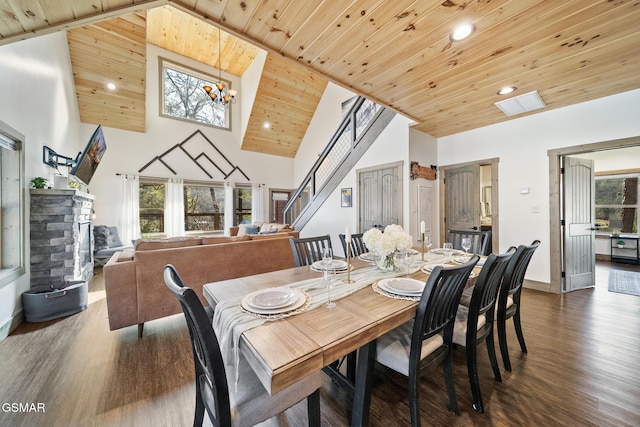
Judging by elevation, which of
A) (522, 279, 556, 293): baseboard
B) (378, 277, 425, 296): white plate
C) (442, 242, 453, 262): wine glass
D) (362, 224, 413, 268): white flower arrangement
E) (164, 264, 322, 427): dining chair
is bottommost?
(522, 279, 556, 293): baseboard

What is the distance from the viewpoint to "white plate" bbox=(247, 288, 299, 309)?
1.17 m

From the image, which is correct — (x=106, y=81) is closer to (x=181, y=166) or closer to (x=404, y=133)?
(x=181, y=166)

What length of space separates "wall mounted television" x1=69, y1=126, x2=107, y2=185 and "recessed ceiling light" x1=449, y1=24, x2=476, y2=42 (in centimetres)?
463

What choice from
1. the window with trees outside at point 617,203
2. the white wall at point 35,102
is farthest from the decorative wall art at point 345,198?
the window with trees outside at point 617,203

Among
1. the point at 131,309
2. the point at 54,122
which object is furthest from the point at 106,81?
the point at 131,309

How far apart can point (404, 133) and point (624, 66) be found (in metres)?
2.41

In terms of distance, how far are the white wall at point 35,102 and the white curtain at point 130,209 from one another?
121 cm

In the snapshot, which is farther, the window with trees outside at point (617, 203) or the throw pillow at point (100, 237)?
the window with trees outside at point (617, 203)

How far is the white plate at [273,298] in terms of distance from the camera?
1.17 meters

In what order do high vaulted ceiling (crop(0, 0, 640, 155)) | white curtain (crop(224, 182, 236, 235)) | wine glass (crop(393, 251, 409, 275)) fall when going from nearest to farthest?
high vaulted ceiling (crop(0, 0, 640, 155))
wine glass (crop(393, 251, 409, 275))
white curtain (crop(224, 182, 236, 235))

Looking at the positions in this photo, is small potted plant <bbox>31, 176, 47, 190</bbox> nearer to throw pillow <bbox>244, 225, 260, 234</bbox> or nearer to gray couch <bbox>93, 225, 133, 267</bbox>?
gray couch <bbox>93, 225, 133, 267</bbox>

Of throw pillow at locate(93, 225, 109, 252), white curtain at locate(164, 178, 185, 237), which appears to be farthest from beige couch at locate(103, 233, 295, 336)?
white curtain at locate(164, 178, 185, 237)

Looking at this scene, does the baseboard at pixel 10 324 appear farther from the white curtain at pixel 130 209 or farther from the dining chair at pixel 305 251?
the white curtain at pixel 130 209

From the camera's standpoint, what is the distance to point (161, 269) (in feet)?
7.88
